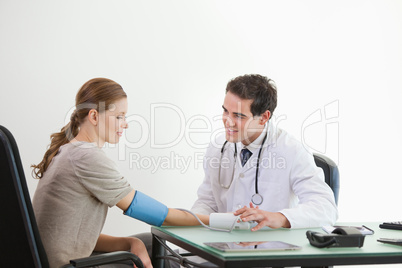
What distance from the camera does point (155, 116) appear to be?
3080 millimetres

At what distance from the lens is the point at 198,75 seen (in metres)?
3.19

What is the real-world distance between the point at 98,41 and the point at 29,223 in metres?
1.84

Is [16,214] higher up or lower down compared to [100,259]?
higher up

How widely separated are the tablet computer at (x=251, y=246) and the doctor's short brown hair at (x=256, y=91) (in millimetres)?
1041

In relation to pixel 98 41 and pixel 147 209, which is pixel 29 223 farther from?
pixel 98 41

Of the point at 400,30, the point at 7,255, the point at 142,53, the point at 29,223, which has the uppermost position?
the point at 400,30

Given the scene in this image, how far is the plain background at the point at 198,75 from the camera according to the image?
2.86m

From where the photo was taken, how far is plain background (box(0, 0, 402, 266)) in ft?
9.37

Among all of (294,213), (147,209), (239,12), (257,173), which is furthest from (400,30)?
(147,209)

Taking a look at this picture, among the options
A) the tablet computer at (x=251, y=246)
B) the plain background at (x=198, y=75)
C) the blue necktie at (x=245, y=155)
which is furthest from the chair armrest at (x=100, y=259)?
the plain background at (x=198, y=75)

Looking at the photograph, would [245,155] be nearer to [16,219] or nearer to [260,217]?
[260,217]

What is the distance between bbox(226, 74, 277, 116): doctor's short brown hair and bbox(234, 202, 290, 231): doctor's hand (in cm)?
70

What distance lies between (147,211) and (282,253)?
0.63 meters

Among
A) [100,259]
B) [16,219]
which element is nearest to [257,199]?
[100,259]
